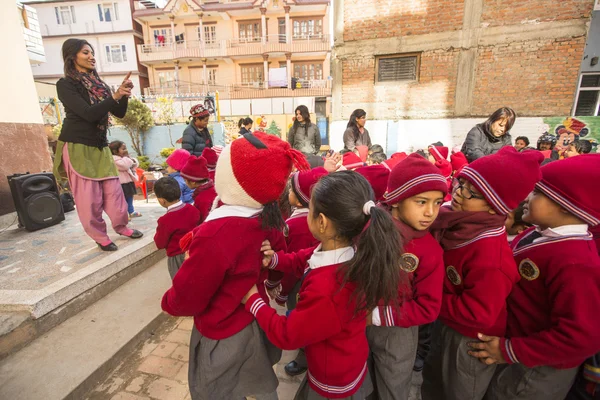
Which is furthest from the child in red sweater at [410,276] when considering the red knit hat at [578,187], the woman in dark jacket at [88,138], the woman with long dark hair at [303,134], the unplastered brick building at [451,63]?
the unplastered brick building at [451,63]

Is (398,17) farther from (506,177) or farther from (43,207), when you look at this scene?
(43,207)

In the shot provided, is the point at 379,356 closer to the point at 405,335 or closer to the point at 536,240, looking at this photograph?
the point at 405,335

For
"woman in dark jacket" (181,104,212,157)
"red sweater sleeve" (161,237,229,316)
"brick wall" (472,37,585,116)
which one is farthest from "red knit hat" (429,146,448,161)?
"brick wall" (472,37,585,116)

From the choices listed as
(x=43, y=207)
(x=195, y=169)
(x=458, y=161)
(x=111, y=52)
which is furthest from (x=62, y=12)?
(x=458, y=161)

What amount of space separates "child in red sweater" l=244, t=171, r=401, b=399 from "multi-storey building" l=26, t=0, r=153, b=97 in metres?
26.5

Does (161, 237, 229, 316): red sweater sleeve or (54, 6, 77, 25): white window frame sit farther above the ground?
(54, 6, 77, 25): white window frame

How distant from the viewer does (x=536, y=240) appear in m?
1.29

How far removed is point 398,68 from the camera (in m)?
8.55

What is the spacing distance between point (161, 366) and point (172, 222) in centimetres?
106

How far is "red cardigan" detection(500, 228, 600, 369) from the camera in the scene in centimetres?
108

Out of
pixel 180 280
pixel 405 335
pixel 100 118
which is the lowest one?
pixel 405 335

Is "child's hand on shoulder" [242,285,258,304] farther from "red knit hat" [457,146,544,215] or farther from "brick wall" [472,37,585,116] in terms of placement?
"brick wall" [472,37,585,116]

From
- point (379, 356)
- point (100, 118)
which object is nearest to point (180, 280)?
point (379, 356)

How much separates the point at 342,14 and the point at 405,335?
374 inches
